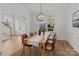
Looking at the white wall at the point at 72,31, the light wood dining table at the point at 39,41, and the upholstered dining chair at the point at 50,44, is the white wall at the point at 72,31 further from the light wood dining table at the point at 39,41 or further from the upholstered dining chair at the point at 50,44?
the light wood dining table at the point at 39,41

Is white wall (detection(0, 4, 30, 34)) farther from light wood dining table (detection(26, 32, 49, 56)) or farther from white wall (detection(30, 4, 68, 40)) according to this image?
light wood dining table (detection(26, 32, 49, 56))

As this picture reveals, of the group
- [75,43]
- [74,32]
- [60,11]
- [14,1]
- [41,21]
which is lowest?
[75,43]

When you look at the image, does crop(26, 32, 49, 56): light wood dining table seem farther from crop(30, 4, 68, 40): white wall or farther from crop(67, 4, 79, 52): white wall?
crop(67, 4, 79, 52): white wall

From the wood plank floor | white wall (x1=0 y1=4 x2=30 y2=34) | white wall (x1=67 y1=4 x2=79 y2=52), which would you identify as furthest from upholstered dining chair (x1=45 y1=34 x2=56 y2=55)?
white wall (x1=0 y1=4 x2=30 y2=34)

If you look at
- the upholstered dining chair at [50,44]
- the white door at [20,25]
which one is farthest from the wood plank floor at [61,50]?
the white door at [20,25]

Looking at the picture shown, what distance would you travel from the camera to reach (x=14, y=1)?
249cm

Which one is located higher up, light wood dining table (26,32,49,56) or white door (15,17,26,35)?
white door (15,17,26,35)

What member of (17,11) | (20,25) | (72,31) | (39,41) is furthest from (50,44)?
(17,11)

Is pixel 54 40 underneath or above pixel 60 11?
underneath

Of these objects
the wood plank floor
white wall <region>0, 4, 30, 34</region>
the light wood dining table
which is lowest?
the wood plank floor

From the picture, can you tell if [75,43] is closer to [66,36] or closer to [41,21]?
[66,36]

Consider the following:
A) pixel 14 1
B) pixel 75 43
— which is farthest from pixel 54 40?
pixel 14 1

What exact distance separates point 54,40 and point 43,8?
67cm

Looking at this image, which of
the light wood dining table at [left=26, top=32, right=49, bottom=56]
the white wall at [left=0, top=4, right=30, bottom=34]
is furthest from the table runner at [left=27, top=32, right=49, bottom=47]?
the white wall at [left=0, top=4, right=30, bottom=34]
